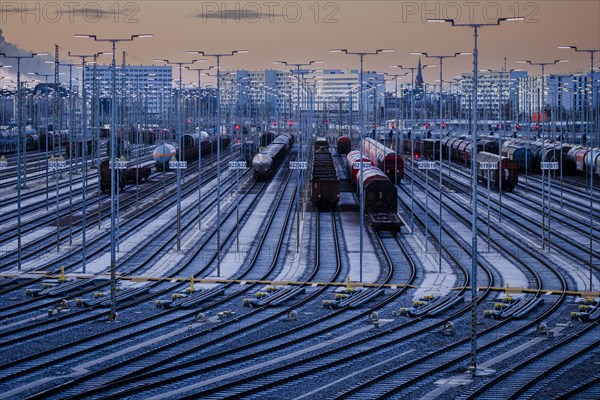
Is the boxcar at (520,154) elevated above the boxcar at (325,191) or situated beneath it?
elevated above

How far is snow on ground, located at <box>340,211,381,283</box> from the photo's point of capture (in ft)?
132

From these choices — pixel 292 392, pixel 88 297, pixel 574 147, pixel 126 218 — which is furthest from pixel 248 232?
pixel 574 147

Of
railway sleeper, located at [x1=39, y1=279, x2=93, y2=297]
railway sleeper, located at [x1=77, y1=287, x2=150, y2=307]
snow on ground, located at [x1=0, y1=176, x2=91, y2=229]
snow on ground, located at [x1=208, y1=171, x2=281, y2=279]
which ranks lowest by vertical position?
railway sleeper, located at [x1=77, y1=287, x2=150, y2=307]

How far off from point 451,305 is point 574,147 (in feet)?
204

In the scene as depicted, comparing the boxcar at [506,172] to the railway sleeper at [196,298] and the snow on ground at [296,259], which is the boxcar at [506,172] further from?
the railway sleeper at [196,298]

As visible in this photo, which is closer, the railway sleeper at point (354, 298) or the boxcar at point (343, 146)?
the railway sleeper at point (354, 298)

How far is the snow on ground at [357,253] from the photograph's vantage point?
132ft

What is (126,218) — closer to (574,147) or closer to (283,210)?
(283,210)

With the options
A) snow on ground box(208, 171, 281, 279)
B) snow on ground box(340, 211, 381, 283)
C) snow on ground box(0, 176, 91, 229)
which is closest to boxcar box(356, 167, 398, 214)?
snow on ground box(340, 211, 381, 283)

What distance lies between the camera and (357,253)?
46562mm

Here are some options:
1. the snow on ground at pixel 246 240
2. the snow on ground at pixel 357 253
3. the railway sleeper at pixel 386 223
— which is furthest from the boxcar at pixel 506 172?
the railway sleeper at pixel 386 223

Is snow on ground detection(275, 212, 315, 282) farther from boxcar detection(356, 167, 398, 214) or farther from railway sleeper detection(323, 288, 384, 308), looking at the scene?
railway sleeper detection(323, 288, 384, 308)

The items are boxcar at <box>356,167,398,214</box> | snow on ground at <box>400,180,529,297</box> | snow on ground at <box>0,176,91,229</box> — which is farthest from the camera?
snow on ground at <box>0,176,91,229</box>

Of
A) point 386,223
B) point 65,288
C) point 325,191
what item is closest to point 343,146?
point 325,191
